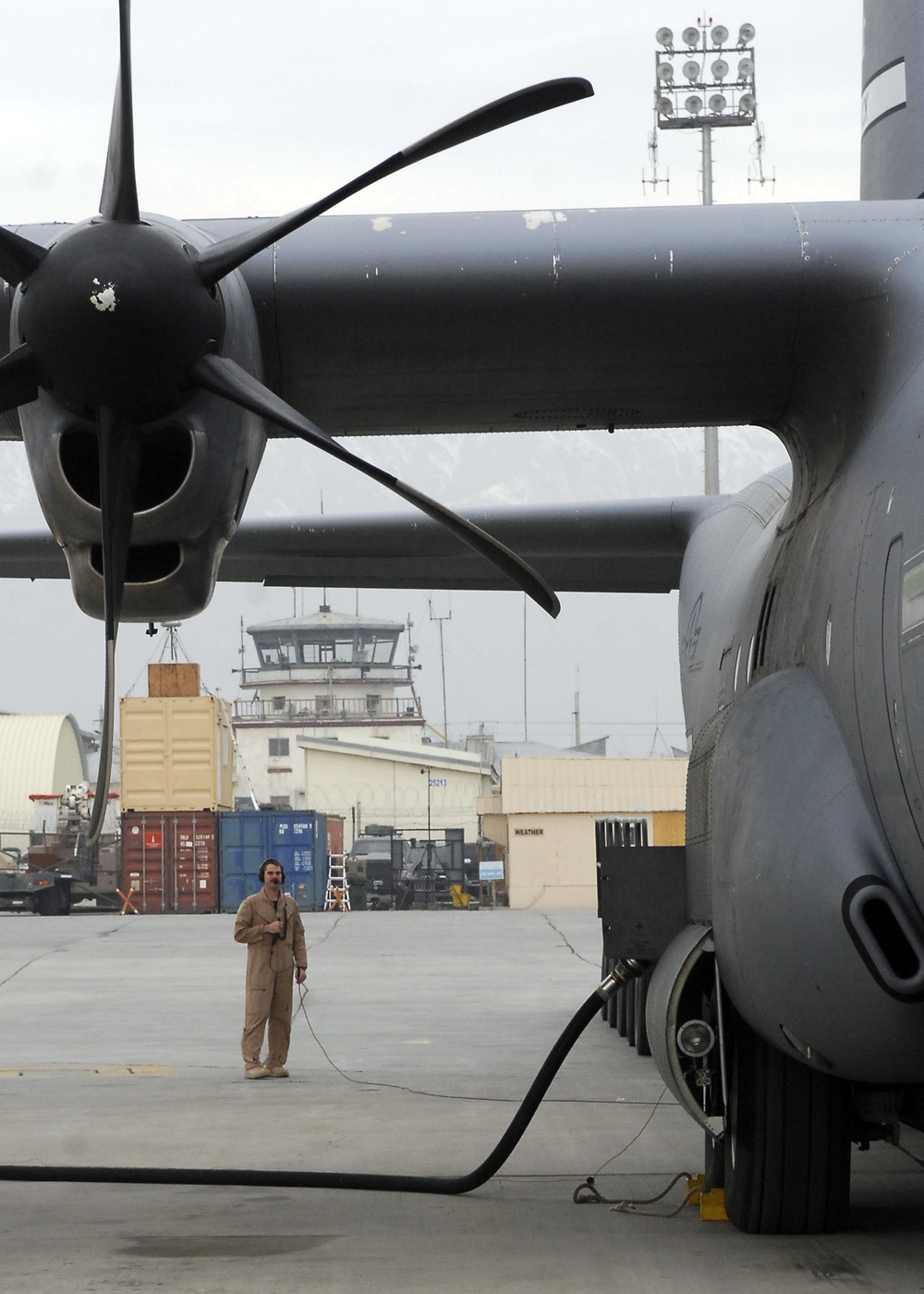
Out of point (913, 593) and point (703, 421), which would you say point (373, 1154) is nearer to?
point (703, 421)

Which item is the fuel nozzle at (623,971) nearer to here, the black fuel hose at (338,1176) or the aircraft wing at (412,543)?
the black fuel hose at (338,1176)

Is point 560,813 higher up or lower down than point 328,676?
lower down

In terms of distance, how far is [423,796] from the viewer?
74.9m

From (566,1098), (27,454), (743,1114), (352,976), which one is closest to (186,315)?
(27,454)

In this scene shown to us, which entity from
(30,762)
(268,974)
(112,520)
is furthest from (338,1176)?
(30,762)

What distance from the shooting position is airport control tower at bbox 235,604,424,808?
9419 cm

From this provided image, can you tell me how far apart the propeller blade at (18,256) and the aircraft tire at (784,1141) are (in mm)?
4805

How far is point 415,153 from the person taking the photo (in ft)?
21.7

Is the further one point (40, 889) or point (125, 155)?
point (40, 889)

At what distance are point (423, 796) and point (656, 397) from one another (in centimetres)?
6776

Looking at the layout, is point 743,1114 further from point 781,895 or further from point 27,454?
point 27,454

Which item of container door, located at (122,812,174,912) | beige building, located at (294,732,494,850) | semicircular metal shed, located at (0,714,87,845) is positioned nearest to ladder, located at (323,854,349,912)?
container door, located at (122,812,174,912)

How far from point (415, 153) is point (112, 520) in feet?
6.72

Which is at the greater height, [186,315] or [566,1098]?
[186,315]
